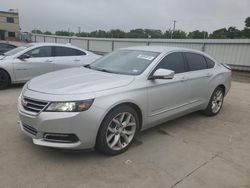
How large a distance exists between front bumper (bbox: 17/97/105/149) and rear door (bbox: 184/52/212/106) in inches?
86.4

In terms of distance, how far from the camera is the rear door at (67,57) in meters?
8.16

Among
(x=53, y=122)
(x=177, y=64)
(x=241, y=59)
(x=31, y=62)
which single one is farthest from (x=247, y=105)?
(x=241, y=59)

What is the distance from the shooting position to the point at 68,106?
2982 millimetres

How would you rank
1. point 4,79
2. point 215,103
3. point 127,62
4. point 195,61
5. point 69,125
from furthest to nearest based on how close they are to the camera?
point 4,79 → point 215,103 → point 195,61 → point 127,62 → point 69,125

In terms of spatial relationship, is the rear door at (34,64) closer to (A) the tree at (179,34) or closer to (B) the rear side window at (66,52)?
(B) the rear side window at (66,52)

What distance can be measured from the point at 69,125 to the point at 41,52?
5.67 m

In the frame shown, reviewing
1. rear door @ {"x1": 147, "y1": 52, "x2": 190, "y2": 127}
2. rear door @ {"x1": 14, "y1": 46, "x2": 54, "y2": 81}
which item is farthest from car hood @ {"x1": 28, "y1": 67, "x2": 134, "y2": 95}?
rear door @ {"x1": 14, "y1": 46, "x2": 54, "y2": 81}

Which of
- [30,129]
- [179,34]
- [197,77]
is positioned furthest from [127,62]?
[179,34]

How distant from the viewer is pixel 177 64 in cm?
448

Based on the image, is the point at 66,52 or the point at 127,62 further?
the point at 66,52

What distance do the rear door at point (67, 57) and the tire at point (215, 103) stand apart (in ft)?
15.9

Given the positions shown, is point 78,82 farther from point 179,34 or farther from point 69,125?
point 179,34

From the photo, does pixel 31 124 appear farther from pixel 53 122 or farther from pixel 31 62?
pixel 31 62

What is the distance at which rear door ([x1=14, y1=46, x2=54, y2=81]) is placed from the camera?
7.46 metres
